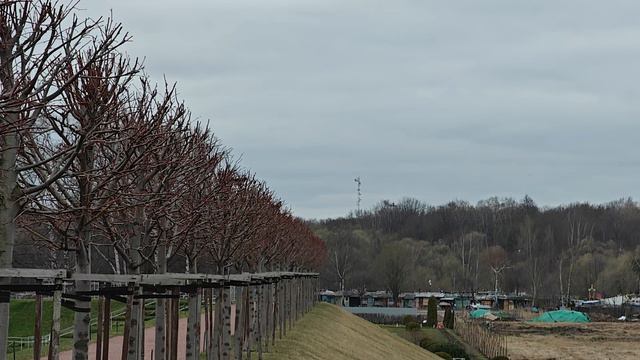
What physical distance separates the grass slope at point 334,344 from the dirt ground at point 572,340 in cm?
1447

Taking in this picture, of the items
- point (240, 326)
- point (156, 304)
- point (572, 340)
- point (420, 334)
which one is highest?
point (156, 304)

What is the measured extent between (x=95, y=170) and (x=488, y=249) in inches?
5235

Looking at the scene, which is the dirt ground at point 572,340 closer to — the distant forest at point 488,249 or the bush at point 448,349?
the bush at point 448,349

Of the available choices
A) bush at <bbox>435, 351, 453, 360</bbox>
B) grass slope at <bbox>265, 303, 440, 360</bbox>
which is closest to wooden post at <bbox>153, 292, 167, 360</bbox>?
grass slope at <bbox>265, 303, 440, 360</bbox>

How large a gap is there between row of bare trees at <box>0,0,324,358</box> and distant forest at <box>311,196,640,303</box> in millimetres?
93736

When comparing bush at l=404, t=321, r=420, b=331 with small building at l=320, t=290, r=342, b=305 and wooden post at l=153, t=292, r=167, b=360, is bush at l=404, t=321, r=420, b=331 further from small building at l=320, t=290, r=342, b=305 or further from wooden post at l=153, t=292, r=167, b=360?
wooden post at l=153, t=292, r=167, b=360

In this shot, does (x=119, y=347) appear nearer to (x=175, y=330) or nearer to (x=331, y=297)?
(x=175, y=330)

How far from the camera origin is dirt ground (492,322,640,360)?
60.1 metres

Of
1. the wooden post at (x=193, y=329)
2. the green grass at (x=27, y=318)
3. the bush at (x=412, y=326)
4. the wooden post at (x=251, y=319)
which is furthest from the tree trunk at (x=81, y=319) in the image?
the bush at (x=412, y=326)

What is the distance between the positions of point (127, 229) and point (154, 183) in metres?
1.21

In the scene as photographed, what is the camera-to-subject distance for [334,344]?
1299 inches

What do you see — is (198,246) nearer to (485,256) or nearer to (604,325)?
(604,325)

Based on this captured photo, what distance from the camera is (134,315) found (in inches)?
518

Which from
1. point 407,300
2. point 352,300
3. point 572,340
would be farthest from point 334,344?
point 407,300
